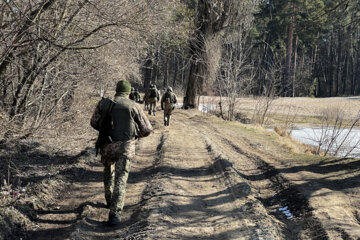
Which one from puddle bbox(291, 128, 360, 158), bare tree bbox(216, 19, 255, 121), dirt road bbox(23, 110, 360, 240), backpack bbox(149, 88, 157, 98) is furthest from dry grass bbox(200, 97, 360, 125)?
dirt road bbox(23, 110, 360, 240)

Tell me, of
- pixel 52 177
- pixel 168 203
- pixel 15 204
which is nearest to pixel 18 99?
pixel 52 177

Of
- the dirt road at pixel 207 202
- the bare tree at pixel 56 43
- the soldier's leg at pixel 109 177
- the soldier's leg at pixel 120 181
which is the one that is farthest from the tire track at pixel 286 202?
the bare tree at pixel 56 43

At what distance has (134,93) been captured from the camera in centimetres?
2717

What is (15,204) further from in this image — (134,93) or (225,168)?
(134,93)

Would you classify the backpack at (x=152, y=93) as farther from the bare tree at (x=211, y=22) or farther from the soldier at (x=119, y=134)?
the soldier at (x=119, y=134)

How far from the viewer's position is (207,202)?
6.88 metres

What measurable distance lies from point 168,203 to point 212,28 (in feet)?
66.2

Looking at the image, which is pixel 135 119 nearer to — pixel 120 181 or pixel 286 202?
pixel 120 181

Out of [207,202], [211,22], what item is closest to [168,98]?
[211,22]

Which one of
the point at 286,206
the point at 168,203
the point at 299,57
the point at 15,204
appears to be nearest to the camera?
the point at 15,204

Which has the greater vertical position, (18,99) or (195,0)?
(195,0)

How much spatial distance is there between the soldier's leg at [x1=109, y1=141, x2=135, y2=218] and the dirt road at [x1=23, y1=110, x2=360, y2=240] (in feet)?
0.90

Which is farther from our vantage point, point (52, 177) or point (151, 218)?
point (52, 177)

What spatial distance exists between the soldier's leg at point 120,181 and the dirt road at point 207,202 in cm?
27
